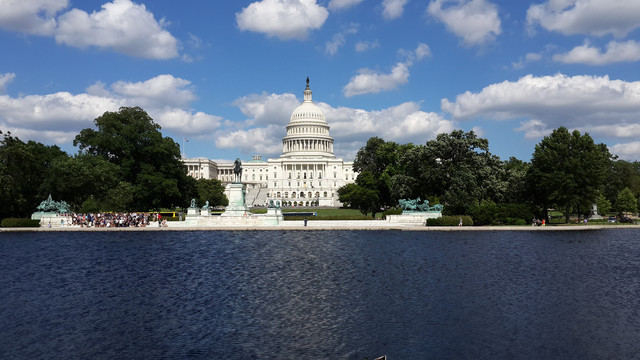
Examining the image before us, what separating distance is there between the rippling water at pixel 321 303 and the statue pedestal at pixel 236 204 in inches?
810

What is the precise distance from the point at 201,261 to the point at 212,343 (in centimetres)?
1350

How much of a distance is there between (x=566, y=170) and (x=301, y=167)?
114 metres

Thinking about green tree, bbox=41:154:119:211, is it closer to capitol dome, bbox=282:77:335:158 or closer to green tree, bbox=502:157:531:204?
green tree, bbox=502:157:531:204

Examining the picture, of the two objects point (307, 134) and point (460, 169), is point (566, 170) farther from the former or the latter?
point (307, 134)

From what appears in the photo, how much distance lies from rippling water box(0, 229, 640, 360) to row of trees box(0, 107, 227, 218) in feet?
87.8

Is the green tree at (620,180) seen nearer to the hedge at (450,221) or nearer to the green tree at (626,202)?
the green tree at (626,202)

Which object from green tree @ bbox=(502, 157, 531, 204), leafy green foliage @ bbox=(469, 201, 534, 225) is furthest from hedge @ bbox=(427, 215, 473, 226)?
green tree @ bbox=(502, 157, 531, 204)

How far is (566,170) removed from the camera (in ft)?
180

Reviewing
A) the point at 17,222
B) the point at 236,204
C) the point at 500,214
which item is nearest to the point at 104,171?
the point at 17,222

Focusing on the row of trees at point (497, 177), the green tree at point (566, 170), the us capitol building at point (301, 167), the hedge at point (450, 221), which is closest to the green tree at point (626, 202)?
the row of trees at point (497, 177)

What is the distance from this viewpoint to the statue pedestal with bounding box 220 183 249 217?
51969 millimetres

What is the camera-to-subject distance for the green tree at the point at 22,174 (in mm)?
53969

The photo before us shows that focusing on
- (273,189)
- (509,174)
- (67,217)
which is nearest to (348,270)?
(67,217)

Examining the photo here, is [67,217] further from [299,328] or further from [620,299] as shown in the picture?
[620,299]
